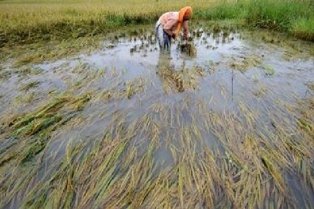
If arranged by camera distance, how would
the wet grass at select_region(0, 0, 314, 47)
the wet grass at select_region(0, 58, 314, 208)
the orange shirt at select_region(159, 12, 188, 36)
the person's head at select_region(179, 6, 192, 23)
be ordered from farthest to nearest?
1. the wet grass at select_region(0, 0, 314, 47)
2. the orange shirt at select_region(159, 12, 188, 36)
3. the person's head at select_region(179, 6, 192, 23)
4. the wet grass at select_region(0, 58, 314, 208)

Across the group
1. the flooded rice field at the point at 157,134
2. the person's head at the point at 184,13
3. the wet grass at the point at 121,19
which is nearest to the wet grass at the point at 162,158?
the flooded rice field at the point at 157,134

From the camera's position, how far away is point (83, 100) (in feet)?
17.0

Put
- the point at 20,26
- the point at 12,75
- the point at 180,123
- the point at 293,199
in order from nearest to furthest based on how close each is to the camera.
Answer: the point at 293,199 → the point at 180,123 → the point at 12,75 → the point at 20,26

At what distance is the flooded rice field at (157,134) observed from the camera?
2.97m

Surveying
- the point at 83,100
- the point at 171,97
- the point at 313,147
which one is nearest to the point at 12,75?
the point at 83,100

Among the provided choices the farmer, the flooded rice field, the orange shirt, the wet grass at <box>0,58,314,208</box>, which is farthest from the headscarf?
the wet grass at <box>0,58,314,208</box>

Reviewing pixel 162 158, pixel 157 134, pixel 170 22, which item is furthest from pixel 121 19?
pixel 162 158

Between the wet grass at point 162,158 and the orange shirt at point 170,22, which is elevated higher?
the orange shirt at point 170,22

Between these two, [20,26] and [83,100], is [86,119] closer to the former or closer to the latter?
[83,100]

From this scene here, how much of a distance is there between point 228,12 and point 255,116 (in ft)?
36.7

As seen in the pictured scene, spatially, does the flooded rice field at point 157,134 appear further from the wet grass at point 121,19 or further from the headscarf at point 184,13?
the wet grass at point 121,19

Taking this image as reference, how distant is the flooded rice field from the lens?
2.97 metres

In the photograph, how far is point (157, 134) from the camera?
13.4 feet

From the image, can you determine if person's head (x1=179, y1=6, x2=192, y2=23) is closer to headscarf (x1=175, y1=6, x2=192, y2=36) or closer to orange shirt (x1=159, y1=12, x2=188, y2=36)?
headscarf (x1=175, y1=6, x2=192, y2=36)
